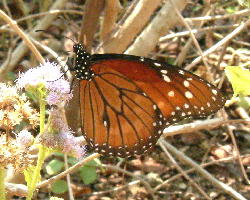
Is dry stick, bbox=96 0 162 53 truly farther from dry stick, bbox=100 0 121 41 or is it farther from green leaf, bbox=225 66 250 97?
green leaf, bbox=225 66 250 97

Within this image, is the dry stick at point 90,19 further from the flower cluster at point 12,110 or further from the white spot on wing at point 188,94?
the flower cluster at point 12,110

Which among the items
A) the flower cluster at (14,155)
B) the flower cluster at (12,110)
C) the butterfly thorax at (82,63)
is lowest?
the flower cluster at (14,155)

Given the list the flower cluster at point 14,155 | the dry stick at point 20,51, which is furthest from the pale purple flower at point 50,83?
the dry stick at point 20,51

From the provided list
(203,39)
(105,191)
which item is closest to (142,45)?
(105,191)

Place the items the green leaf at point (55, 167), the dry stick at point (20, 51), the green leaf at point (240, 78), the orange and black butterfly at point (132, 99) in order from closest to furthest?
the green leaf at point (240, 78) → the orange and black butterfly at point (132, 99) → the green leaf at point (55, 167) → the dry stick at point (20, 51)

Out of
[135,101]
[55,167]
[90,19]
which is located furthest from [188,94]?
[90,19]

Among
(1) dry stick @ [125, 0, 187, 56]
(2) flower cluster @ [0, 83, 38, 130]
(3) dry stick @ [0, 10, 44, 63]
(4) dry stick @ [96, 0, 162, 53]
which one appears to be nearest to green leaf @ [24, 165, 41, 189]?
(2) flower cluster @ [0, 83, 38, 130]

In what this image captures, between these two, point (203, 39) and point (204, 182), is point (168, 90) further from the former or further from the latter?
point (203, 39)
